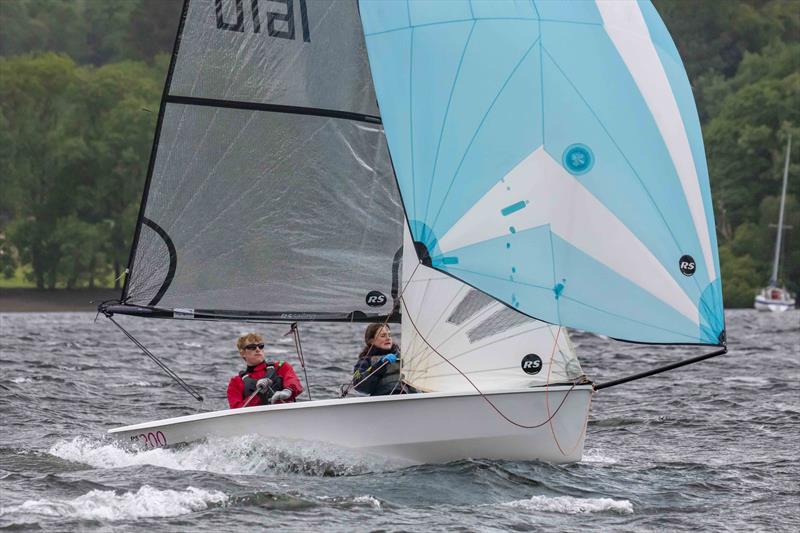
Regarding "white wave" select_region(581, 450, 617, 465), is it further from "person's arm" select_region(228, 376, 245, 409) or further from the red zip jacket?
"person's arm" select_region(228, 376, 245, 409)

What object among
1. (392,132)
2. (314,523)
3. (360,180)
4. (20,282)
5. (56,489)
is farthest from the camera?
(20,282)

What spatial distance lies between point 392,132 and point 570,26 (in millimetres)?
1547

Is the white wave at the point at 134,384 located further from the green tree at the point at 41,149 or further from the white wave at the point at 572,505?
the green tree at the point at 41,149

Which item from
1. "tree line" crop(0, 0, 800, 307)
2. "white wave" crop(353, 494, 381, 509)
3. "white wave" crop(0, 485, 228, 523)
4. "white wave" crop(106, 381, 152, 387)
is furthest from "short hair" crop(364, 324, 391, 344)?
"tree line" crop(0, 0, 800, 307)

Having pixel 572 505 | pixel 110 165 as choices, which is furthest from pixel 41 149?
pixel 572 505

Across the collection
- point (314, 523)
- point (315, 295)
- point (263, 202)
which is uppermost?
point (263, 202)

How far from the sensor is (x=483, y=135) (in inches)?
426

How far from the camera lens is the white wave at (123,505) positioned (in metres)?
9.20

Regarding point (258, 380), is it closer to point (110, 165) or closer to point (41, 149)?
point (110, 165)

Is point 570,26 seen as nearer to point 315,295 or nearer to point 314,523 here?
point 315,295

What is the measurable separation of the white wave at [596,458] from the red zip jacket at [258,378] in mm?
2457

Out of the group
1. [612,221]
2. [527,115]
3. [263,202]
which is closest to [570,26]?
[527,115]

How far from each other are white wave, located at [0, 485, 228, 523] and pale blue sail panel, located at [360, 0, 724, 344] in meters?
2.44

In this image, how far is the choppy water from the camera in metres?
9.38
